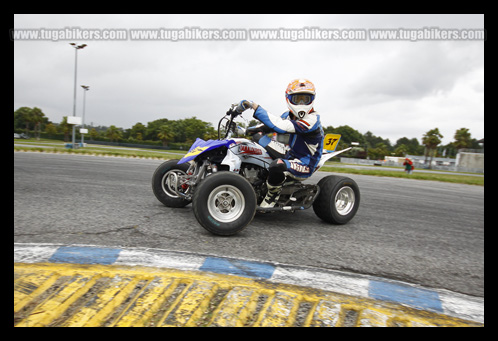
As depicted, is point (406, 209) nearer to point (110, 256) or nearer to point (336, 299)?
point (336, 299)

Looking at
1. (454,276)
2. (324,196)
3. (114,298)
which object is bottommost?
(454,276)

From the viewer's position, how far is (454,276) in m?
2.39

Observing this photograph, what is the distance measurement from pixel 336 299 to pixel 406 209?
14.3 ft

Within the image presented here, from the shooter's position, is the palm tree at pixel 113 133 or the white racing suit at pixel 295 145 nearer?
the white racing suit at pixel 295 145

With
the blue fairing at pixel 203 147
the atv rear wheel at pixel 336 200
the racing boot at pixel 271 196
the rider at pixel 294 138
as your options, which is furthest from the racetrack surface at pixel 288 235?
the blue fairing at pixel 203 147

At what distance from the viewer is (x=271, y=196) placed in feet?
12.2

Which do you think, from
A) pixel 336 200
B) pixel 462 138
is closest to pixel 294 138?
pixel 336 200

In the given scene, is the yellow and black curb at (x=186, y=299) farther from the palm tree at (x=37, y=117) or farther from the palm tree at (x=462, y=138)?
the palm tree at (x=462, y=138)

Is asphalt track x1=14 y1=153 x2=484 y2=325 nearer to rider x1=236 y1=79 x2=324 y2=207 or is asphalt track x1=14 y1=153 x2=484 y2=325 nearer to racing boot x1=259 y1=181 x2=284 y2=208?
racing boot x1=259 y1=181 x2=284 y2=208

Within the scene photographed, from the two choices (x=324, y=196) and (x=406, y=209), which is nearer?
(x=324, y=196)

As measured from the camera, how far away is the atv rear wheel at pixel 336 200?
12.4 ft
